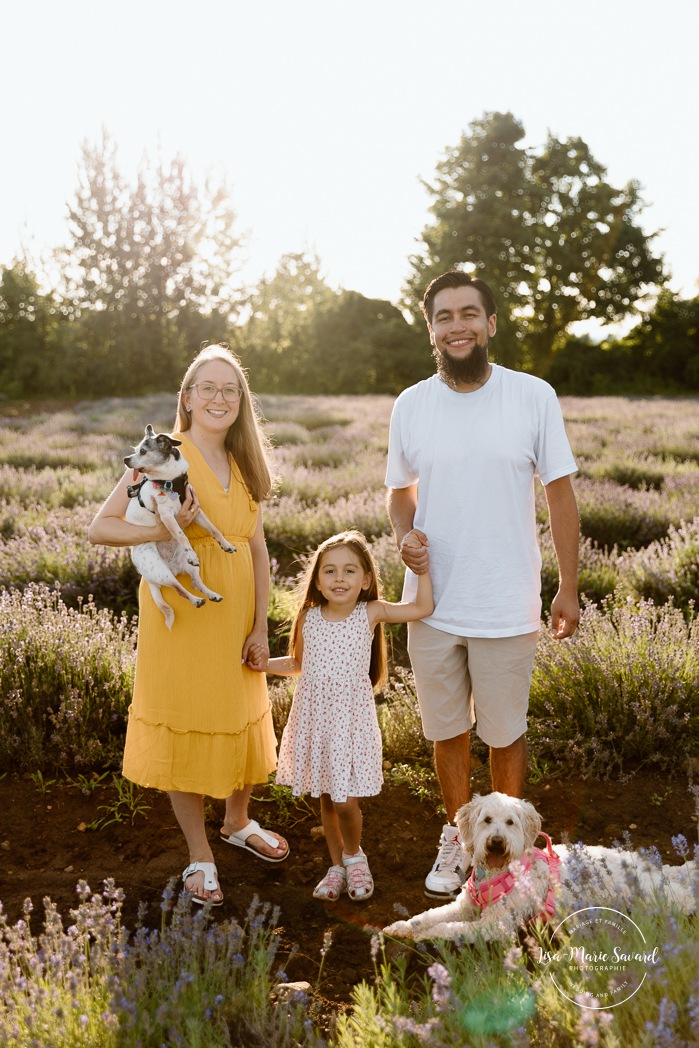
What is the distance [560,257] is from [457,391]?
126 feet

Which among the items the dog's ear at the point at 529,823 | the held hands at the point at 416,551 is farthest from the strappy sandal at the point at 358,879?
the held hands at the point at 416,551

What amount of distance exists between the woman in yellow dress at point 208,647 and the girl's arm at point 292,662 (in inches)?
2.4

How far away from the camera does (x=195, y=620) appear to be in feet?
10.2

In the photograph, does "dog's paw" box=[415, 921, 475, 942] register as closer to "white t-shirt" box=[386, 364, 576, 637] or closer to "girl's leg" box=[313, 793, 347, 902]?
"girl's leg" box=[313, 793, 347, 902]

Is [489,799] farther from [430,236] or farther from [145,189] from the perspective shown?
[430,236]

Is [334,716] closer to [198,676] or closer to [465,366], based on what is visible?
[198,676]

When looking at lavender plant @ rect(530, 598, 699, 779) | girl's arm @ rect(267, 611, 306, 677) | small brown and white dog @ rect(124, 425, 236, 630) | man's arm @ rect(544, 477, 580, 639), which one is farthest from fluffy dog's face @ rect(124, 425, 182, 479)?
lavender plant @ rect(530, 598, 699, 779)

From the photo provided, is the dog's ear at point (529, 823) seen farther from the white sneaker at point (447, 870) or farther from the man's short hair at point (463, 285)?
the man's short hair at point (463, 285)

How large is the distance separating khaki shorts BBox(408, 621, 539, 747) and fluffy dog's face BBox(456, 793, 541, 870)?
0.53 m

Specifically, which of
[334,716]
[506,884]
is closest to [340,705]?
[334,716]

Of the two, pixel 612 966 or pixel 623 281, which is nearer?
pixel 612 966

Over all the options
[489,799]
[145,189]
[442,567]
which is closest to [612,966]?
[489,799]

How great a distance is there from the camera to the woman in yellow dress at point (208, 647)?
311 centimetres

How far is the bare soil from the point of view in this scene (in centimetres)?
306
